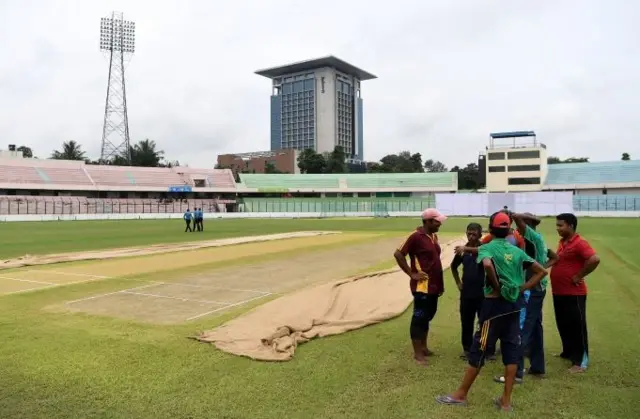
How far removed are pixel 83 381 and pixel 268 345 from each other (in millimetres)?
2275

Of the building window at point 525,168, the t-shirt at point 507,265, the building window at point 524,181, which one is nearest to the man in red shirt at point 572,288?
the t-shirt at point 507,265

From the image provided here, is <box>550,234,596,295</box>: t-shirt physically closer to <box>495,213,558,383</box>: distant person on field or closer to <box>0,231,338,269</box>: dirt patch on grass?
<box>495,213,558,383</box>: distant person on field

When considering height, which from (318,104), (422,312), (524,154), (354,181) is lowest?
(422,312)

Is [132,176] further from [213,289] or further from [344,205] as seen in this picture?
[213,289]

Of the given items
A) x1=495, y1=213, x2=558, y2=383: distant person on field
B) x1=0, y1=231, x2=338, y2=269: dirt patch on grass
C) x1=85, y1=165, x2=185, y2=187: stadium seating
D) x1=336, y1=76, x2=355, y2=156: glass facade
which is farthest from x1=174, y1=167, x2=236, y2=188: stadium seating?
x1=495, y1=213, x2=558, y2=383: distant person on field

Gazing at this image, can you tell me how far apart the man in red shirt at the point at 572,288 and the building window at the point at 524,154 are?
292 feet

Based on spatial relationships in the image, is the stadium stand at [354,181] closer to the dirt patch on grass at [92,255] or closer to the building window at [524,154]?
the building window at [524,154]

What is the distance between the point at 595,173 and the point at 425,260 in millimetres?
95191

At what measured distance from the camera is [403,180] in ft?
323

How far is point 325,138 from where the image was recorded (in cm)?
17400

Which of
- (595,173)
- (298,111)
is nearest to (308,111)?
(298,111)

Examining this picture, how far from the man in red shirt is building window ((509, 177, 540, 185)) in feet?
293

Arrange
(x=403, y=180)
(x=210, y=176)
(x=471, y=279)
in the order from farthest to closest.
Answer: (x=403, y=180), (x=210, y=176), (x=471, y=279)

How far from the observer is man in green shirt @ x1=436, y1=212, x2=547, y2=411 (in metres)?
4.81
